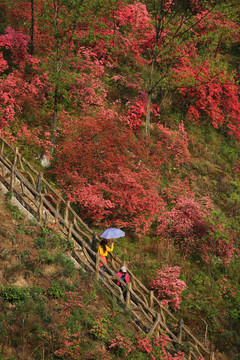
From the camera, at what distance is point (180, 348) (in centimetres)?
997

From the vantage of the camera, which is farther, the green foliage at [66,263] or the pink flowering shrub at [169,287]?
the pink flowering shrub at [169,287]

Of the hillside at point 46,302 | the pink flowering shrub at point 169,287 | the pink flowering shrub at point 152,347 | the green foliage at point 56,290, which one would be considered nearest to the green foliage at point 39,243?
the hillside at point 46,302

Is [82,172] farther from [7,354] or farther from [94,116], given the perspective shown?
[7,354]

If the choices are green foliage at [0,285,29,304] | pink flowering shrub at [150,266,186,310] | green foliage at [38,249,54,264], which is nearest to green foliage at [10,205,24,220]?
green foliage at [38,249,54,264]

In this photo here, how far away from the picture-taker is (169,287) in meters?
12.0

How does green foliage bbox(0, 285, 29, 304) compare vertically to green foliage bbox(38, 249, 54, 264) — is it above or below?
above

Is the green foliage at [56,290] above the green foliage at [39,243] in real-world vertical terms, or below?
below

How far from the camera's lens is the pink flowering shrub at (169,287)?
1187 centimetres

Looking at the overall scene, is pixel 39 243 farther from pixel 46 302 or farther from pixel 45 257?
pixel 46 302

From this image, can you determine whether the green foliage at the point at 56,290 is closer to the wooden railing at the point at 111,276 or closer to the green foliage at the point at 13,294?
the green foliage at the point at 13,294

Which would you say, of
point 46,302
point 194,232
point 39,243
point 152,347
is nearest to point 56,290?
point 46,302

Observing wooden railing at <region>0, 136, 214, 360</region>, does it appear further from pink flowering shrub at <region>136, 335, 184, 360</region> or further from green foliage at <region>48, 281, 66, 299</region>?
green foliage at <region>48, 281, 66, 299</region>

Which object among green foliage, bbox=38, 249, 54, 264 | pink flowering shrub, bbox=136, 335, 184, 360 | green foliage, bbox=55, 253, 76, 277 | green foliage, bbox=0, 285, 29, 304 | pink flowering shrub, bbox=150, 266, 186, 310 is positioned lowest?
pink flowering shrub, bbox=150, 266, 186, 310

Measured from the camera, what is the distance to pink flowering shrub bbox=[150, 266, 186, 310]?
38.9ft
